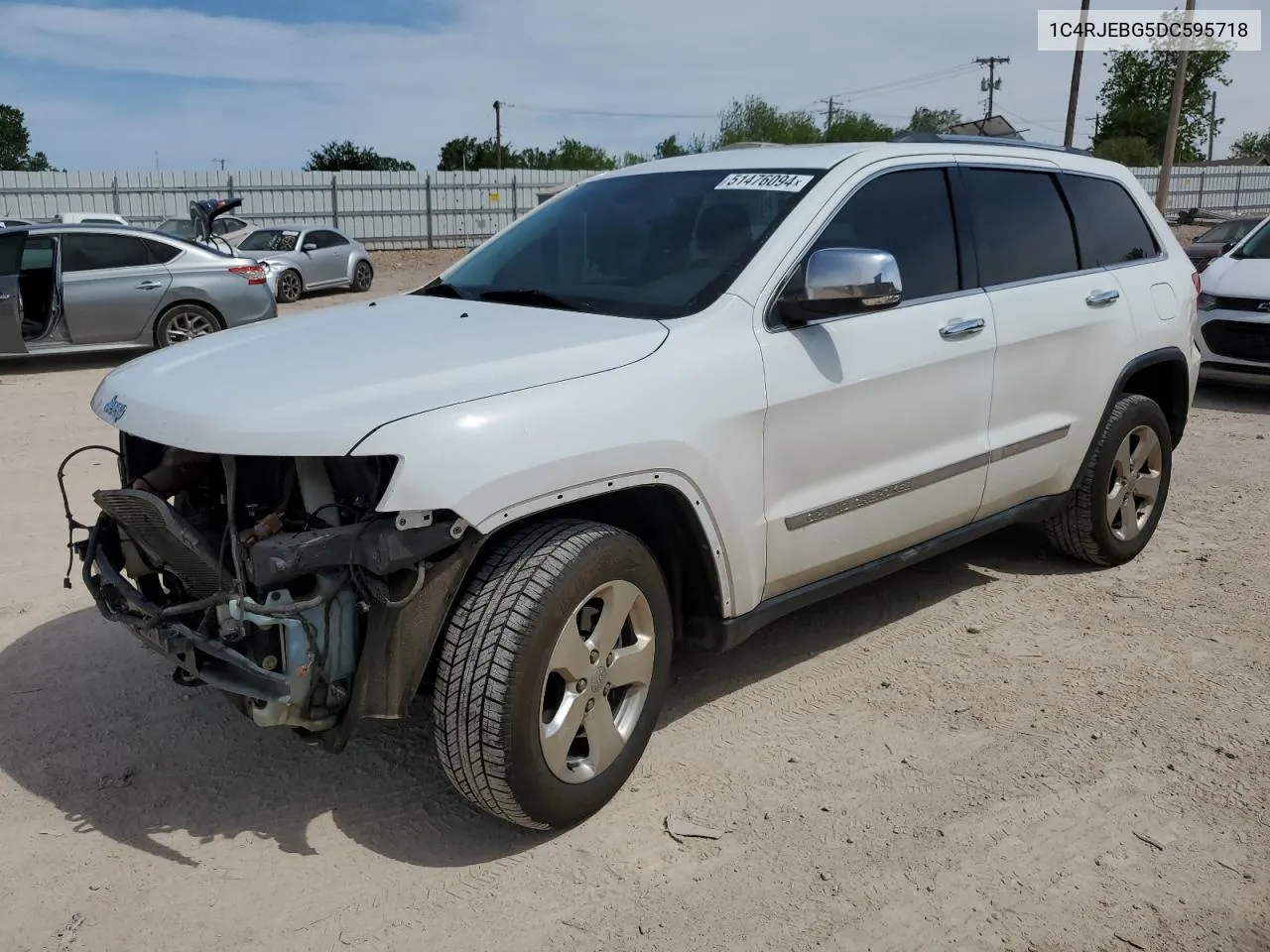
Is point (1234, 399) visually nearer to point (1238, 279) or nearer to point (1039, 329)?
point (1238, 279)

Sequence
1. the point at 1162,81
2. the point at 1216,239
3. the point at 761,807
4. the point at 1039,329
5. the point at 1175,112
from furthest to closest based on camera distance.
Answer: the point at 1162,81 < the point at 1175,112 < the point at 1216,239 < the point at 1039,329 < the point at 761,807

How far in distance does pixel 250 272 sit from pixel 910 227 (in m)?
9.45

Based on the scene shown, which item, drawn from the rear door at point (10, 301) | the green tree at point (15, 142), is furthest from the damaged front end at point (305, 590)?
the green tree at point (15, 142)

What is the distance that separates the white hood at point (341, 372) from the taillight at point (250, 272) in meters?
8.79

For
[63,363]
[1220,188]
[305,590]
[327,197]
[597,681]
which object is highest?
[1220,188]

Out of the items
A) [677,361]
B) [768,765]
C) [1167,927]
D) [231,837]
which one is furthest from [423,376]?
[1167,927]

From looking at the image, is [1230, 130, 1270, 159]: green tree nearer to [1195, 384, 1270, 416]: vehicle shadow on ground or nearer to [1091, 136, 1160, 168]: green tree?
[1091, 136, 1160, 168]: green tree

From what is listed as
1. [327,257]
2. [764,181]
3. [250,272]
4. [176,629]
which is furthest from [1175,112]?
[176,629]

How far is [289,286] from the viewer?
19297 millimetres

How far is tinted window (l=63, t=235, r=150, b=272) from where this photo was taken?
1104cm

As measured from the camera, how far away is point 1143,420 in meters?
5.00

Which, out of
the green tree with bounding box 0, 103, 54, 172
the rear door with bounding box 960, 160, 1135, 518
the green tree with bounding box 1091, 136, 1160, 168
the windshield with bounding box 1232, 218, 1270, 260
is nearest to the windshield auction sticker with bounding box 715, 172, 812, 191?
the rear door with bounding box 960, 160, 1135, 518

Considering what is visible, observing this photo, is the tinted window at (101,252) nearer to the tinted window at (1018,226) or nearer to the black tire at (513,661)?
the tinted window at (1018,226)

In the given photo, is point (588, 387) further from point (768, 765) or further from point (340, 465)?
point (768, 765)
